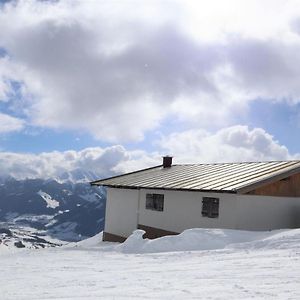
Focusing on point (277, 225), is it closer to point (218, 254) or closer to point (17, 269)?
point (218, 254)

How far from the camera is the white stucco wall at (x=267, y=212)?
62.3 feet

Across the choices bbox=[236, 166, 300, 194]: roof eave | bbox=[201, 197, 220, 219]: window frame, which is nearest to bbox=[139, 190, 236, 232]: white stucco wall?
bbox=[201, 197, 220, 219]: window frame

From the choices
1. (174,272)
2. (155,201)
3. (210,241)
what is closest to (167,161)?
(155,201)

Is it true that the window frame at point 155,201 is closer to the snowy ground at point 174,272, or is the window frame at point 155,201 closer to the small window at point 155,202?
the small window at point 155,202

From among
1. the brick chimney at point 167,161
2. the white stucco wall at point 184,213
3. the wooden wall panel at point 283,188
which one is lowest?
the white stucco wall at point 184,213

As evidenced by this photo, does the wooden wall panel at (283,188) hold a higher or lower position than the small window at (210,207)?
higher

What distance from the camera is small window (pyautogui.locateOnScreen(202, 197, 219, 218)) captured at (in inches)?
784

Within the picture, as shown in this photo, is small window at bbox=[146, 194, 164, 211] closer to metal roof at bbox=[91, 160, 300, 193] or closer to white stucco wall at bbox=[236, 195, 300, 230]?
metal roof at bbox=[91, 160, 300, 193]

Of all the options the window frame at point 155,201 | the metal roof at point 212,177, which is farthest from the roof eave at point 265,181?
the window frame at point 155,201

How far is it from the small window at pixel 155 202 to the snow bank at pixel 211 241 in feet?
21.4

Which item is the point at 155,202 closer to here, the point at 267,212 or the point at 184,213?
the point at 184,213

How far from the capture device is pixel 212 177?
73.5 ft

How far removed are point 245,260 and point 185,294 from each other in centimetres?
411

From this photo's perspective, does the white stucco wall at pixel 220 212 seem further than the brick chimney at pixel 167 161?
No
